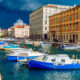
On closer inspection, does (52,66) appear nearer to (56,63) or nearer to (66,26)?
(56,63)

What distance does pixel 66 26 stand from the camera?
78750 millimetres

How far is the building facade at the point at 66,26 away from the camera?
227 ft

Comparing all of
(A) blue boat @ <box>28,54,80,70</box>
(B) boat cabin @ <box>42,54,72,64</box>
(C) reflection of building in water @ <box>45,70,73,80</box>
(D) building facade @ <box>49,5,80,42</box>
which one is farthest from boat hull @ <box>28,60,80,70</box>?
(D) building facade @ <box>49,5,80,42</box>

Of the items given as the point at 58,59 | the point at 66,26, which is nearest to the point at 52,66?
the point at 58,59

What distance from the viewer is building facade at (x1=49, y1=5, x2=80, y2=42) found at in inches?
2726

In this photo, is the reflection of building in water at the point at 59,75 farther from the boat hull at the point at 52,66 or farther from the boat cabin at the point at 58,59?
the boat cabin at the point at 58,59

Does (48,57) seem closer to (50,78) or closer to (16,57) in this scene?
(50,78)

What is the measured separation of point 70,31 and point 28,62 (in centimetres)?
4963

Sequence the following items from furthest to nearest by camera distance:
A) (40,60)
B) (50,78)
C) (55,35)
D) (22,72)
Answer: (55,35)
(40,60)
(22,72)
(50,78)

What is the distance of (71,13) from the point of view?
73.8m

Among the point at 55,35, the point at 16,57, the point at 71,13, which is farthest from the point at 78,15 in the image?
the point at 16,57

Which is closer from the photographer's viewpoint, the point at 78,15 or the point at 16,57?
the point at 16,57

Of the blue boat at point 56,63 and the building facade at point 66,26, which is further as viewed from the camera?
the building facade at point 66,26

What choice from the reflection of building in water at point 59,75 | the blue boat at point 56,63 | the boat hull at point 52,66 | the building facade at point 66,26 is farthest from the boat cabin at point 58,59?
the building facade at point 66,26
